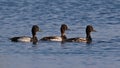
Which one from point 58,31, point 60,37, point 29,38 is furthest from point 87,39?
point 58,31

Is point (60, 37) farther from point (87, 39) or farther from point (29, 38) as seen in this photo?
point (29, 38)

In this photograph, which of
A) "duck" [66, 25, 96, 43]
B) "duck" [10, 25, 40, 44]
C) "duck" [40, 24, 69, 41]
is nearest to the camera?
"duck" [10, 25, 40, 44]

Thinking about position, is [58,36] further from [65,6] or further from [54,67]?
[65,6]

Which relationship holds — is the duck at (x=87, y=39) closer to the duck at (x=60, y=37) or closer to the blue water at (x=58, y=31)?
the blue water at (x=58, y=31)

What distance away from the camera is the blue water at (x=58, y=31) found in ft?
81.7

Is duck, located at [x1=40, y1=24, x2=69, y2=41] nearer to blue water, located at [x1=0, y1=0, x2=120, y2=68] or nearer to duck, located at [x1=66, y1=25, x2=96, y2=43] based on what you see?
blue water, located at [x1=0, y1=0, x2=120, y2=68]

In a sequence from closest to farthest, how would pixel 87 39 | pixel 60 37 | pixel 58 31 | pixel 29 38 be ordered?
pixel 29 38
pixel 87 39
pixel 60 37
pixel 58 31

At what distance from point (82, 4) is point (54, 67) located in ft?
69.0

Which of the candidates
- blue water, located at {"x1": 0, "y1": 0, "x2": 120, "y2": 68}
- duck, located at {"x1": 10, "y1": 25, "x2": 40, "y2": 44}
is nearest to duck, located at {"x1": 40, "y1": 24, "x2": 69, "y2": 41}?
blue water, located at {"x1": 0, "y1": 0, "x2": 120, "y2": 68}

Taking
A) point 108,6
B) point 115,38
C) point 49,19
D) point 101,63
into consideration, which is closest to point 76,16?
point 49,19

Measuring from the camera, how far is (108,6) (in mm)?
43469

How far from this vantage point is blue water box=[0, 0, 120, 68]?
24906 millimetres

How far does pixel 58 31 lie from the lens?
33938mm

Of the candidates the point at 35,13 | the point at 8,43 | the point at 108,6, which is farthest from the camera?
the point at 108,6
